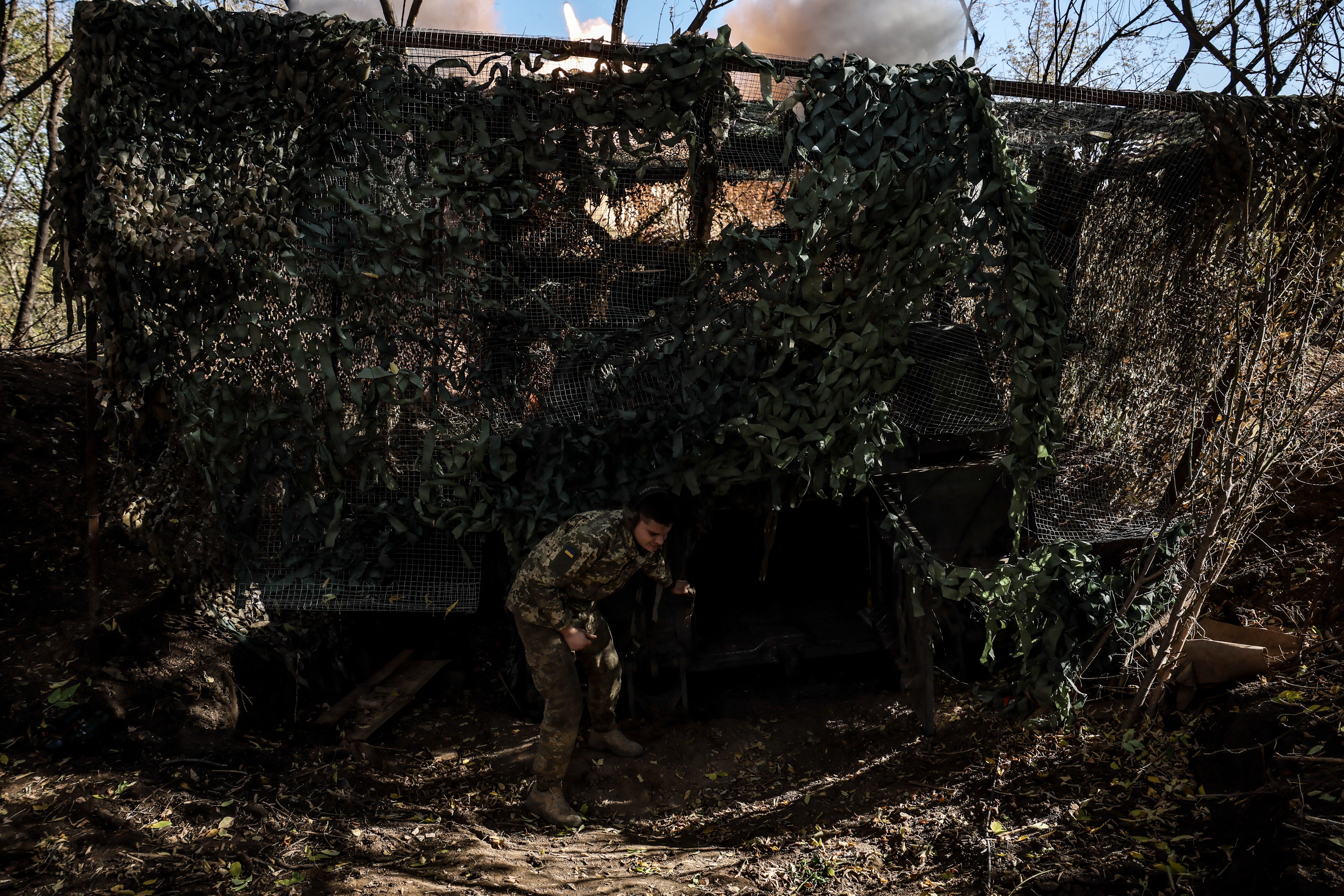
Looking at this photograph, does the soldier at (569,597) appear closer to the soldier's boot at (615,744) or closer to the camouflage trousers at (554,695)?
the camouflage trousers at (554,695)

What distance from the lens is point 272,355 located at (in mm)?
4602

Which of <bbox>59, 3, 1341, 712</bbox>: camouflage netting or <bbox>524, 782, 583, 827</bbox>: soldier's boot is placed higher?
<bbox>59, 3, 1341, 712</bbox>: camouflage netting

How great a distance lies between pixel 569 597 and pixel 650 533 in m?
0.68

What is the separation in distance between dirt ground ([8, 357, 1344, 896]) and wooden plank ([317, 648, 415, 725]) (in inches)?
5.2

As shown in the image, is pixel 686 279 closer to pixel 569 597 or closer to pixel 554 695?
pixel 569 597

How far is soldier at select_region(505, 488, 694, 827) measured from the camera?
164 inches

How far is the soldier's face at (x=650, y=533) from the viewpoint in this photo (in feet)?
13.4

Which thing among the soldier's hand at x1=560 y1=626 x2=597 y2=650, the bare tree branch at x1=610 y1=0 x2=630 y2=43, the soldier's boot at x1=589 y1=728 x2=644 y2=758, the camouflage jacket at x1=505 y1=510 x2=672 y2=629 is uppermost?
the bare tree branch at x1=610 y1=0 x2=630 y2=43

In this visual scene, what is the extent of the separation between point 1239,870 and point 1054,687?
1.35 m

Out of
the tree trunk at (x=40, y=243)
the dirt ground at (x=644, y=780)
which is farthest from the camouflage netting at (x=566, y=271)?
the tree trunk at (x=40, y=243)

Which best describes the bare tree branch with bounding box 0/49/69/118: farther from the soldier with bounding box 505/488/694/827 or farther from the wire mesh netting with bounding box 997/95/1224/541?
the wire mesh netting with bounding box 997/95/1224/541

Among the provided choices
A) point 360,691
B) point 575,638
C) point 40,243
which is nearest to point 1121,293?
point 575,638

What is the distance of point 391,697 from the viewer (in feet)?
17.4

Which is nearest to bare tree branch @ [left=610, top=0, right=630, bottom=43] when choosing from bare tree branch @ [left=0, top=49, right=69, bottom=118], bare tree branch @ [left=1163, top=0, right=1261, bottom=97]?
bare tree branch @ [left=0, top=49, right=69, bottom=118]
